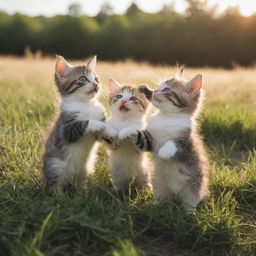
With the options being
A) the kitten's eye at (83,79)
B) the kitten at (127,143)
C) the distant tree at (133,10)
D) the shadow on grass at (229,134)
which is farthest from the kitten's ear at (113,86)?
the distant tree at (133,10)

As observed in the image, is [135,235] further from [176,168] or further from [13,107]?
[13,107]

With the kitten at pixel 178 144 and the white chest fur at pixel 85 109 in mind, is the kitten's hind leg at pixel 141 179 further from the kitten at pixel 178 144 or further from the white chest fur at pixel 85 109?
the white chest fur at pixel 85 109

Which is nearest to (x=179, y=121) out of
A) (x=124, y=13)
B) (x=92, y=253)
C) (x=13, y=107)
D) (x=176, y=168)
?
(x=176, y=168)

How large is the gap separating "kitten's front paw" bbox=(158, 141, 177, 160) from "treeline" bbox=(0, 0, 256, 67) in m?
23.3

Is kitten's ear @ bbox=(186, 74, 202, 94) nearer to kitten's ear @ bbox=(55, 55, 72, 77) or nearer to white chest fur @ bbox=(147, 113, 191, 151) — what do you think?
white chest fur @ bbox=(147, 113, 191, 151)

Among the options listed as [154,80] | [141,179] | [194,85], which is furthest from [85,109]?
[154,80]

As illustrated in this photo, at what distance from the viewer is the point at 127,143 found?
354cm

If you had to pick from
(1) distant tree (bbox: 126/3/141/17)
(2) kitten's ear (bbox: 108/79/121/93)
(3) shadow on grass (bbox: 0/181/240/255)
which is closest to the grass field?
(3) shadow on grass (bbox: 0/181/240/255)

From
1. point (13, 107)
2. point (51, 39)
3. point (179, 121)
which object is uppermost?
point (179, 121)

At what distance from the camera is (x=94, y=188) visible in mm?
3438

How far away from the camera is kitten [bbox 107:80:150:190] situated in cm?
356

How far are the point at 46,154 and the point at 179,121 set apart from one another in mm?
1080

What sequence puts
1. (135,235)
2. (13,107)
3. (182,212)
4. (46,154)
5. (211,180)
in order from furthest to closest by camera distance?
(13,107) → (211,180) → (46,154) → (182,212) → (135,235)

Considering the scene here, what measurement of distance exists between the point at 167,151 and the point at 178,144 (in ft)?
0.51
